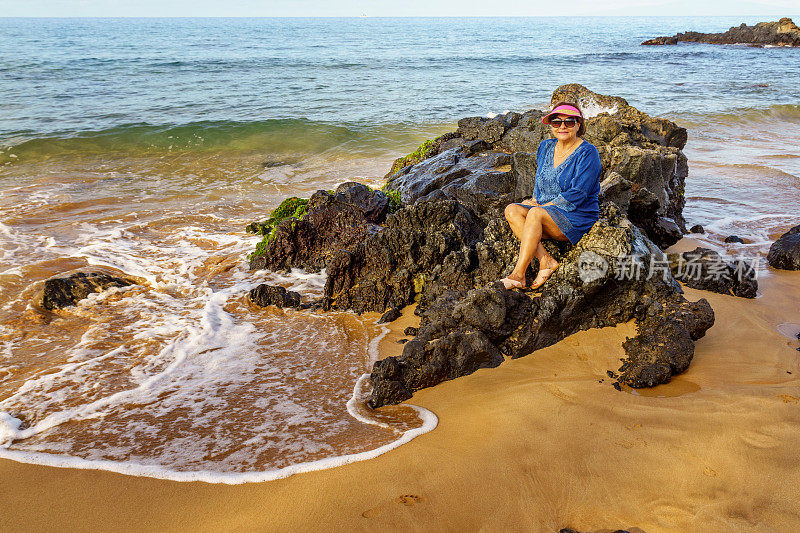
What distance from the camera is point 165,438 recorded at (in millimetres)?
3613

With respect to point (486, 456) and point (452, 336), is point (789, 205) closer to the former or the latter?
point (452, 336)

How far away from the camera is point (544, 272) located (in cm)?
453

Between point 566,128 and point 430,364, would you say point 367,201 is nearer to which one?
point 566,128

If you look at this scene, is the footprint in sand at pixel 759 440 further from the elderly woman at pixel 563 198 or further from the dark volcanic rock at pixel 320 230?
the dark volcanic rock at pixel 320 230

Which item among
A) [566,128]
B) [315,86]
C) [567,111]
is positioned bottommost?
[566,128]

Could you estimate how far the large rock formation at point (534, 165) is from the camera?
6.33 m

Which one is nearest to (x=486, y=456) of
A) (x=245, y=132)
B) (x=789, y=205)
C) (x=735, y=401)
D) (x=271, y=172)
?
(x=735, y=401)

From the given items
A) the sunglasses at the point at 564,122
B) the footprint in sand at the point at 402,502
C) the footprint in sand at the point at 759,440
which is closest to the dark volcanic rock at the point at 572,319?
the footprint in sand at the point at 759,440

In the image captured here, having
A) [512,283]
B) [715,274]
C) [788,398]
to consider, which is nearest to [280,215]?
[512,283]

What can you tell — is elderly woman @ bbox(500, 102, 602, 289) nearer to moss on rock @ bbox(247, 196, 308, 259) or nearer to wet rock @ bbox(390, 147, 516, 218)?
wet rock @ bbox(390, 147, 516, 218)

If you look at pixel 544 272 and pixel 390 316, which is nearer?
pixel 544 272

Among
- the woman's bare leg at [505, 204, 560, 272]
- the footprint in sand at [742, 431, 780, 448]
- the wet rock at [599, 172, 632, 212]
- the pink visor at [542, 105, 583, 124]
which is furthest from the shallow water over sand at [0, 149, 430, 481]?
the wet rock at [599, 172, 632, 212]

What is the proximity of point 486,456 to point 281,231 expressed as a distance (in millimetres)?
4413

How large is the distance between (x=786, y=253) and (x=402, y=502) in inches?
220
